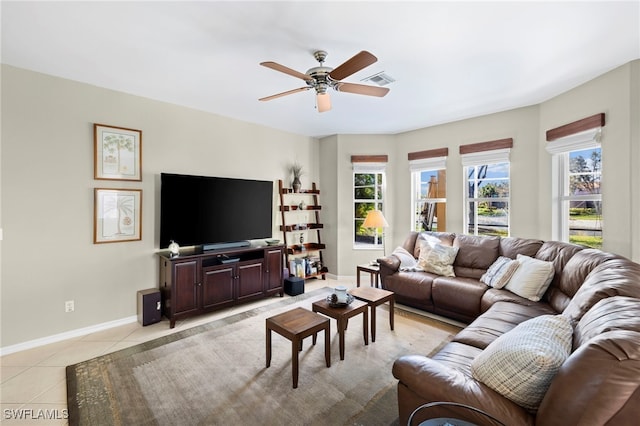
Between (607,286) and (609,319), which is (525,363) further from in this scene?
(607,286)

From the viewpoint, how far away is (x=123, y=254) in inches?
132

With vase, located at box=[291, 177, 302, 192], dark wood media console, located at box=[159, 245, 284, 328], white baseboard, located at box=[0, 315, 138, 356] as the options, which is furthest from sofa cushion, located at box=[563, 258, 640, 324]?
white baseboard, located at box=[0, 315, 138, 356]

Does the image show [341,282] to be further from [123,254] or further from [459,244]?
[123,254]

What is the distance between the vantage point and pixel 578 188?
135 inches

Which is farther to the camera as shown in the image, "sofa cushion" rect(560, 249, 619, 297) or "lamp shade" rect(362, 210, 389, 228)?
"lamp shade" rect(362, 210, 389, 228)

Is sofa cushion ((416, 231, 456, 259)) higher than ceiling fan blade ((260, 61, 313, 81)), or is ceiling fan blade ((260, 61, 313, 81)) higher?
ceiling fan blade ((260, 61, 313, 81))

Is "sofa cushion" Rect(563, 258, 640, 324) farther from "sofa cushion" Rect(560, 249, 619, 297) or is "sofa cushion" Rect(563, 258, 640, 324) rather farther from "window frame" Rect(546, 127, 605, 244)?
"window frame" Rect(546, 127, 605, 244)

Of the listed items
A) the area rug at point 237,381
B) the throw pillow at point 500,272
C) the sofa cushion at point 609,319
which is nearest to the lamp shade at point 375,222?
the throw pillow at point 500,272

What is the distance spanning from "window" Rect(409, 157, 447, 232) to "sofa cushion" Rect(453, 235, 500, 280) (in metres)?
0.96

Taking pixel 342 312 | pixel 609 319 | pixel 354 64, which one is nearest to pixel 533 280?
pixel 609 319

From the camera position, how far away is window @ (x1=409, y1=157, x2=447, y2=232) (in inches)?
189

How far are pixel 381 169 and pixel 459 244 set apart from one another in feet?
6.56

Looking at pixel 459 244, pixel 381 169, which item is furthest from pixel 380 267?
pixel 381 169

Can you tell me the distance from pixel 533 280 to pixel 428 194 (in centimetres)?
237
